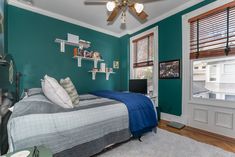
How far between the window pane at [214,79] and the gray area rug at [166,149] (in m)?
1.05

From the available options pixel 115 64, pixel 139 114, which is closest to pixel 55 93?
pixel 139 114

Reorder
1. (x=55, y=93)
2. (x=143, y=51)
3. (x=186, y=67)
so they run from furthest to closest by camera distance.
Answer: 1. (x=143, y=51)
2. (x=186, y=67)
3. (x=55, y=93)

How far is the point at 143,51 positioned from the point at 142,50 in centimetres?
6

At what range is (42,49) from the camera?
2904mm

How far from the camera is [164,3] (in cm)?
273

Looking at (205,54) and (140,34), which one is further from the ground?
(140,34)

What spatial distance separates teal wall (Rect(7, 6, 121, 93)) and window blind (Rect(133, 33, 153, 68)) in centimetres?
132

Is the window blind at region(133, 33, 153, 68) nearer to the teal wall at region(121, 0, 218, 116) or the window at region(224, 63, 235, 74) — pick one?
the teal wall at region(121, 0, 218, 116)

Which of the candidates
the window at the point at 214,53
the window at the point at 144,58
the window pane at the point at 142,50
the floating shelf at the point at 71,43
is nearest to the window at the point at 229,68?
the window at the point at 214,53

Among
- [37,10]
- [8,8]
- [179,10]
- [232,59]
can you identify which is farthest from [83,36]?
[232,59]

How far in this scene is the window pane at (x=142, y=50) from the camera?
383 centimetres

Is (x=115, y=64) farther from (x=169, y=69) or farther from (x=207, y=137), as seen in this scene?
(x=207, y=137)

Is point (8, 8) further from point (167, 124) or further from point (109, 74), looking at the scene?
point (167, 124)

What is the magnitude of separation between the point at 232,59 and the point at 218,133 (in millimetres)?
1422
